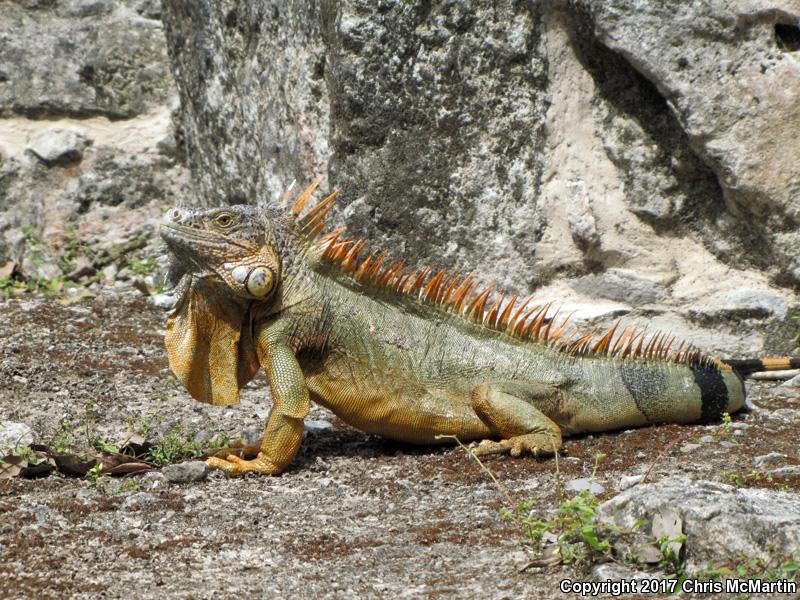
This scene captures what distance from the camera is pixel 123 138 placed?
370 inches

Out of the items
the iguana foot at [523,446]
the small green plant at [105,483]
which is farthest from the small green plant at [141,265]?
the iguana foot at [523,446]

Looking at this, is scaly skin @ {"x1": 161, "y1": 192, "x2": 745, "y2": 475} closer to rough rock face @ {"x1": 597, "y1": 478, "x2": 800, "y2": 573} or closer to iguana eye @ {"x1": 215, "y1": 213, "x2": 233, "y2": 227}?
iguana eye @ {"x1": 215, "y1": 213, "x2": 233, "y2": 227}

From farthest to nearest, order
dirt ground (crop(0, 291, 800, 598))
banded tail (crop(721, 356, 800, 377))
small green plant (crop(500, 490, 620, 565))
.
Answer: banded tail (crop(721, 356, 800, 377)) < dirt ground (crop(0, 291, 800, 598)) < small green plant (crop(500, 490, 620, 565))

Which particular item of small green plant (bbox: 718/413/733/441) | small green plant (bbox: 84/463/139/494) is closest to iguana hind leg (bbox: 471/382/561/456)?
small green plant (bbox: 718/413/733/441)

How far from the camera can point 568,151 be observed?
709 cm

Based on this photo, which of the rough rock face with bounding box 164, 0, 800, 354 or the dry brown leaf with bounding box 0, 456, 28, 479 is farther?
the rough rock face with bounding box 164, 0, 800, 354

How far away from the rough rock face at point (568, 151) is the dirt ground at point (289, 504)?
928mm

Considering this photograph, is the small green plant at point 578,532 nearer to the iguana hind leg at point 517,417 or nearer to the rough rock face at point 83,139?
the iguana hind leg at point 517,417

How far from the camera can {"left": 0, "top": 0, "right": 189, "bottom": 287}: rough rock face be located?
29.8 ft

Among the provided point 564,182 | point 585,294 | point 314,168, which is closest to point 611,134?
point 564,182

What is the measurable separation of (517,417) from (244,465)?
137 cm

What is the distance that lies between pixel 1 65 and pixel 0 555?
6.19 metres

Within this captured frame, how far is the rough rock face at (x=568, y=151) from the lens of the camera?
6.57m
